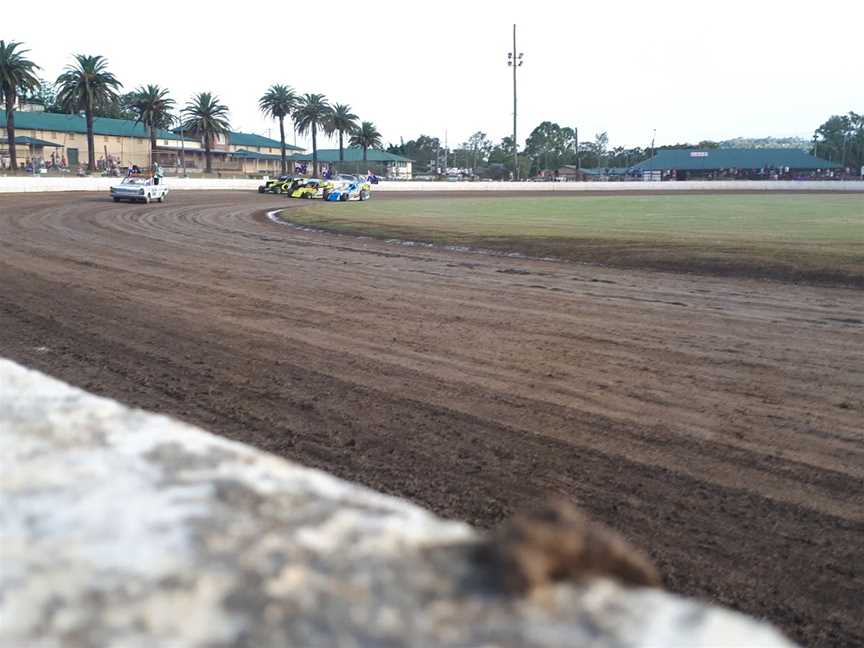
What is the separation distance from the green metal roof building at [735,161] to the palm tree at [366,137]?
4129 cm

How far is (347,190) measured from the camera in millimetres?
46438

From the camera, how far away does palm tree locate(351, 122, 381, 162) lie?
127m

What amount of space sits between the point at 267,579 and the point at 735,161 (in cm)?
12806

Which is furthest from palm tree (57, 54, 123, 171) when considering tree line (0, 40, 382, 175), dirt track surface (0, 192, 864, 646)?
dirt track surface (0, 192, 864, 646)

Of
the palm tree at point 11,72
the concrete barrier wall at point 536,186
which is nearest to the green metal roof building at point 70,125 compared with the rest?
the palm tree at point 11,72

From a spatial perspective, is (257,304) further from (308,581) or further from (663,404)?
(308,581)

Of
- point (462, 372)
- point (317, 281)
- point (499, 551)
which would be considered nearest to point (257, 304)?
point (317, 281)

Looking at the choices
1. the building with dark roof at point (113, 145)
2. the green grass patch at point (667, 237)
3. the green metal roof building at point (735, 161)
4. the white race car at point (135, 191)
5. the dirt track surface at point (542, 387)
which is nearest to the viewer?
the dirt track surface at point (542, 387)

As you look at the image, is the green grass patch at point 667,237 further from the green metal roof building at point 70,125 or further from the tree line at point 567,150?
the tree line at point 567,150

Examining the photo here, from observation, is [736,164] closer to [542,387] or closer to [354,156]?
[354,156]

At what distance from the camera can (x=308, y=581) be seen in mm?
1104

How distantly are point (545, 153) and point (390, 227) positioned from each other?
16585cm

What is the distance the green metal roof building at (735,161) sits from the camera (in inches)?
4547

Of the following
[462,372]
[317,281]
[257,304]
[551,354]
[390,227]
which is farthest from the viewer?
[390,227]
